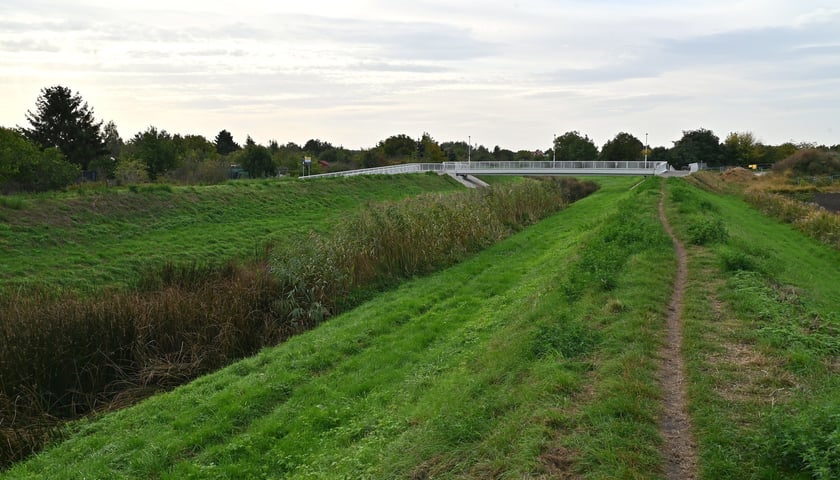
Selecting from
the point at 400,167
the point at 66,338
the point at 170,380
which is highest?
the point at 400,167

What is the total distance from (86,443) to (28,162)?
23.7 m

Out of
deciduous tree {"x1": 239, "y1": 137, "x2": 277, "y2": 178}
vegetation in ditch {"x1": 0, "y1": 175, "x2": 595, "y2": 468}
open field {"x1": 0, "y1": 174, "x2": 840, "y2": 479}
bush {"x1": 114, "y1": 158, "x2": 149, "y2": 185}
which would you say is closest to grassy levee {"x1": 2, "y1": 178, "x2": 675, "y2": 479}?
open field {"x1": 0, "y1": 174, "x2": 840, "y2": 479}

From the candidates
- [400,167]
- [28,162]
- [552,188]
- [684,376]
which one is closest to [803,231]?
[552,188]

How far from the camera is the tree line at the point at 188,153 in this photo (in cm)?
2791

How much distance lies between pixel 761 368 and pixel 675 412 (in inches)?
57.2

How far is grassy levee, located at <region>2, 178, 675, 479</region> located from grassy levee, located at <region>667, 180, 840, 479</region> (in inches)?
19.1

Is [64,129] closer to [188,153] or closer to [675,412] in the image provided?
[188,153]

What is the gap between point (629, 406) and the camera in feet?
17.6

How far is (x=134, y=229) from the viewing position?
22.9m

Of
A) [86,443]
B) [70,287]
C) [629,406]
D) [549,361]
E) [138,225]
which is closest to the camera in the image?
[629,406]

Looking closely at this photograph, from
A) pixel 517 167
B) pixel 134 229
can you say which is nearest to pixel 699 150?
pixel 517 167

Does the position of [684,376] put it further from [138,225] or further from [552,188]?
[552,188]

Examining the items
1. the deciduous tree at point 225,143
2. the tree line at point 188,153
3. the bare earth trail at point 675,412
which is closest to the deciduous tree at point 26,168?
the tree line at point 188,153

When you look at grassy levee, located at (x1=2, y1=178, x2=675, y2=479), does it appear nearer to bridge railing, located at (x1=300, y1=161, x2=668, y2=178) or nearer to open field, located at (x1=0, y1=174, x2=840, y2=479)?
open field, located at (x1=0, y1=174, x2=840, y2=479)
